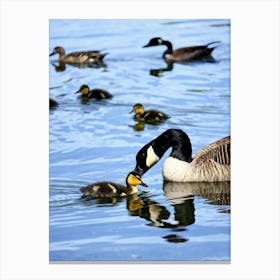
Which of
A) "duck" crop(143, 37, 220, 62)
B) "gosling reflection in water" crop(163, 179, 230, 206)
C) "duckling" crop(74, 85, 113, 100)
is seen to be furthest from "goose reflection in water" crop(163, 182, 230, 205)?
"duck" crop(143, 37, 220, 62)

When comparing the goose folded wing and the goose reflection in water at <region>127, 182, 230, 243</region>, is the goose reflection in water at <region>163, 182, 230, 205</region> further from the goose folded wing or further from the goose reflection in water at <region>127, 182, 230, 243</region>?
the goose folded wing

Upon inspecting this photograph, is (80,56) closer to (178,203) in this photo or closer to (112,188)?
(112,188)

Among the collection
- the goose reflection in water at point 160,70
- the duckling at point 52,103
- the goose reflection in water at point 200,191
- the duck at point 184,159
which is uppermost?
the goose reflection in water at point 160,70

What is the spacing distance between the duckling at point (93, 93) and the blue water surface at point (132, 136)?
0.14ft

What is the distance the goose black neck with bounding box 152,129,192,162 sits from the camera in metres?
10.5

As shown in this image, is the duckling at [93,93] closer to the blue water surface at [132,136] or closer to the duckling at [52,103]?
the blue water surface at [132,136]

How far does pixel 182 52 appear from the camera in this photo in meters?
10.5

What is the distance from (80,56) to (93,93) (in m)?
0.32

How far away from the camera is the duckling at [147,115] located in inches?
409

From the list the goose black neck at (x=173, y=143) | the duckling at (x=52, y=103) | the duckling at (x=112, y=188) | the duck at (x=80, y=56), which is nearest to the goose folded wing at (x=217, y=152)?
the goose black neck at (x=173, y=143)

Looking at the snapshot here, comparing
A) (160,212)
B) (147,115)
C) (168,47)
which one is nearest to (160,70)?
(168,47)
